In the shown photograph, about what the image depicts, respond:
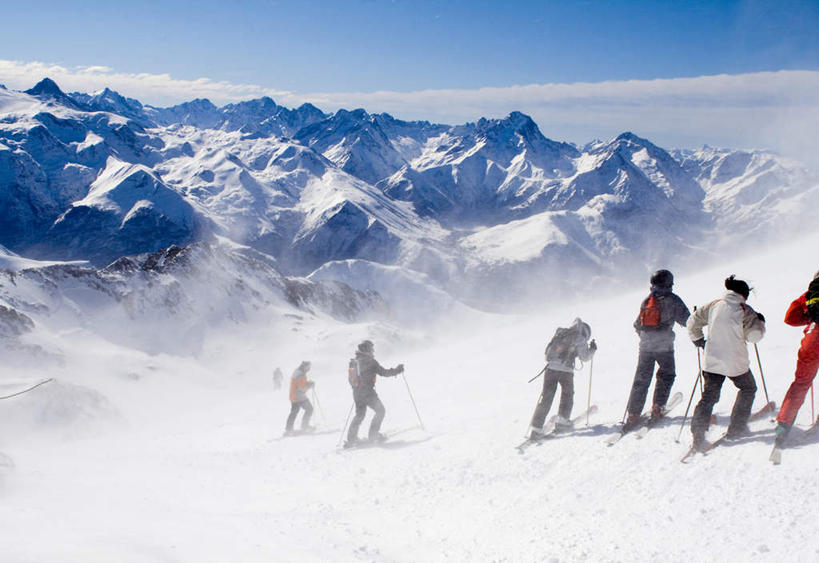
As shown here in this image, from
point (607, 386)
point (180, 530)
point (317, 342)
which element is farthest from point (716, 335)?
point (317, 342)

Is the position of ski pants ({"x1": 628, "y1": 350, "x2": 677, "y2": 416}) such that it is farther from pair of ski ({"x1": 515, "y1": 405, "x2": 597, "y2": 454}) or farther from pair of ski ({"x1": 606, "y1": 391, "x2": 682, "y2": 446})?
pair of ski ({"x1": 515, "y1": 405, "x2": 597, "y2": 454})

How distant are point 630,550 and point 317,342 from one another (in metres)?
68.8

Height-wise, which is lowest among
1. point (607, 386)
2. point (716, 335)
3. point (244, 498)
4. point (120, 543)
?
point (244, 498)

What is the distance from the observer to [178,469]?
1221 cm

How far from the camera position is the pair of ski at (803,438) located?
6648 mm

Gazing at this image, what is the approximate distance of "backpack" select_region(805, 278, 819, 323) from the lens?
22.2 feet

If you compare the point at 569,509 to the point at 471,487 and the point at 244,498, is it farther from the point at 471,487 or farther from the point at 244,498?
the point at 244,498

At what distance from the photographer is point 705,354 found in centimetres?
769

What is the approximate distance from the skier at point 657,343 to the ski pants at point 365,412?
19.0 ft

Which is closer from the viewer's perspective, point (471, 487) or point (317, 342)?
point (471, 487)

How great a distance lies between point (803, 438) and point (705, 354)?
4.98 feet

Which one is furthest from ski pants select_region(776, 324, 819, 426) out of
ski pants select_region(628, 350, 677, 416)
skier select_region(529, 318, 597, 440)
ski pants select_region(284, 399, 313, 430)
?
ski pants select_region(284, 399, 313, 430)

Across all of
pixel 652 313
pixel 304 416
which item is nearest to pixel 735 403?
pixel 652 313

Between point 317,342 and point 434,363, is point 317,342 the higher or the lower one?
the lower one
